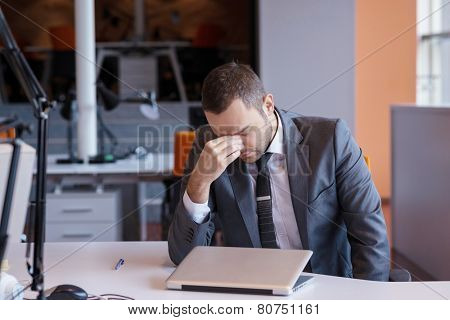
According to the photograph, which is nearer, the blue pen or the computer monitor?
the computer monitor

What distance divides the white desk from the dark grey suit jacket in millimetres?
142

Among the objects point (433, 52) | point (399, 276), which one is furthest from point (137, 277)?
point (433, 52)

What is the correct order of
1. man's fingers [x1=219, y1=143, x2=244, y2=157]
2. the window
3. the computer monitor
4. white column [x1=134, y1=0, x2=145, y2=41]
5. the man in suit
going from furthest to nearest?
white column [x1=134, y1=0, x2=145, y2=41]
the window
the man in suit
man's fingers [x1=219, y1=143, x2=244, y2=157]
the computer monitor

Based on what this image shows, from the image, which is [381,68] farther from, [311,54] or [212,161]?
[212,161]

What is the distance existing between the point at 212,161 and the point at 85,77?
2.67 meters

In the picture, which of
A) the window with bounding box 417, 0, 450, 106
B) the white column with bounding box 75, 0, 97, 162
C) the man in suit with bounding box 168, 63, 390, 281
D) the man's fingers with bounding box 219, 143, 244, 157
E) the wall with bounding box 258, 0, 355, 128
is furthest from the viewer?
the window with bounding box 417, 0, 450, 106

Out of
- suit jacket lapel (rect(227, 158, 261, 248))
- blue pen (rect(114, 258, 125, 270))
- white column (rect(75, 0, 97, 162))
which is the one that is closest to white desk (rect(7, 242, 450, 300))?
blue pen (rect(114, 258, 125, 270))

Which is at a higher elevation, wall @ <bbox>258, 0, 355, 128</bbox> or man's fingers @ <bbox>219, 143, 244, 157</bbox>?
wall @ <bbox>258, 0, 355, 128</bbox>

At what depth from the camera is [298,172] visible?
6.25 feet

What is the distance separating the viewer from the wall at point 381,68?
633 cm

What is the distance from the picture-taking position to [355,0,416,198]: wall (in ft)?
20.8

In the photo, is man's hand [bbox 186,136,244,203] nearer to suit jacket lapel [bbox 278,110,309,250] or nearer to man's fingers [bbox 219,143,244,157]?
man's fingers [bbox 219,143,244,157]

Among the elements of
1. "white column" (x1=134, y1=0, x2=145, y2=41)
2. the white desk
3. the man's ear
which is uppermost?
"white column" (x1=134, y1=0, x2=145, y2=41)
